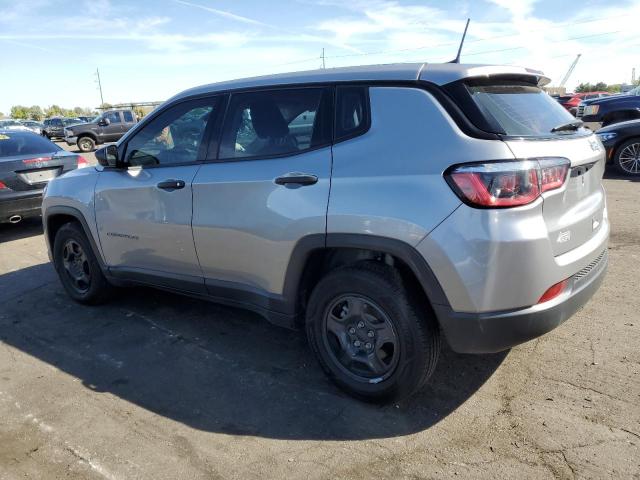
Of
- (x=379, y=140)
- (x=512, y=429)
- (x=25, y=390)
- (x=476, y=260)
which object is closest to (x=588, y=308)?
(x=512, y=429)

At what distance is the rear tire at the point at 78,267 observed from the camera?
14.6 feet

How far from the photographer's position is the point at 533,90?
303cm

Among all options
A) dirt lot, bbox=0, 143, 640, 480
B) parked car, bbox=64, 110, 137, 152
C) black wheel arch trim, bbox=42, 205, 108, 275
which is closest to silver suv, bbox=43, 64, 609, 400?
dirt lot, bbox=0, 143, 640, 480

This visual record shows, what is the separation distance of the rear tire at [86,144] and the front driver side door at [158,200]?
2245 cm

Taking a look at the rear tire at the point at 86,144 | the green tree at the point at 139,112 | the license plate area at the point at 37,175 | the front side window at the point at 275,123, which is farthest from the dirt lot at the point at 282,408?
the green tree at the point at 139,112

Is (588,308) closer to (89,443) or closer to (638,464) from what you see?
(638,464)

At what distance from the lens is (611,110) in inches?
452

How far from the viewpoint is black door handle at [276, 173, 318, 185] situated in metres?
2.84

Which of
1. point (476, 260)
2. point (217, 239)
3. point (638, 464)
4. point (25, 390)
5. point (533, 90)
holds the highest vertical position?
point (533, 90)

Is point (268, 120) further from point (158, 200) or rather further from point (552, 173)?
point (552, 173)

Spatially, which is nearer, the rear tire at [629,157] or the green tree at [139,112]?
the rear tire at [629,157]

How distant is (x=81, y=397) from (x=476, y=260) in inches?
100

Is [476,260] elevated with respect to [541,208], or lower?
lower

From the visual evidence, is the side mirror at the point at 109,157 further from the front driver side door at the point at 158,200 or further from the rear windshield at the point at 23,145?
the rear windshield at the point at 23,145
